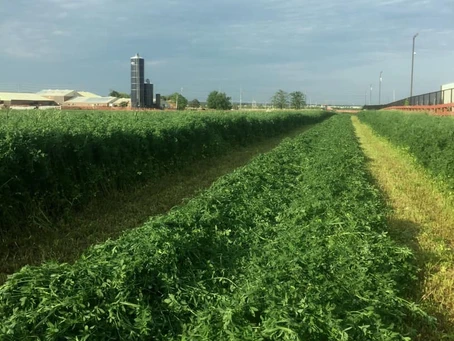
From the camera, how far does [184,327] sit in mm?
3812

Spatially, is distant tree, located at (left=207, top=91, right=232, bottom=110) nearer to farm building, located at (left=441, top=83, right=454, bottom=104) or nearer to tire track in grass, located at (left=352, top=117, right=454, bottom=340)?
farm building, located at (left=441, top=83, right=454, bottom=104)

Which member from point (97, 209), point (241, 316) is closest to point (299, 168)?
point (97, 209)

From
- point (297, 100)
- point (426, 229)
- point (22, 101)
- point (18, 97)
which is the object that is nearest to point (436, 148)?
point (426, 229)

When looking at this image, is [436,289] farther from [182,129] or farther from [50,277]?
[182,129]

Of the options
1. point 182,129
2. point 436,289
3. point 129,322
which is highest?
point 182,129

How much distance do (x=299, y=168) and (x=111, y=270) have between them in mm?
7984

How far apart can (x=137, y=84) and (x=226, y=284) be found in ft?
151

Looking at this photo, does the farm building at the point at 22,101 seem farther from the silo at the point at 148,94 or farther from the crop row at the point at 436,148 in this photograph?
the crop row at the point at 436,148

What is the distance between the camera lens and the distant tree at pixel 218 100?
272 feet

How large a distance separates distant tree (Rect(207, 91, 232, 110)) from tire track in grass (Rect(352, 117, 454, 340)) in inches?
2647

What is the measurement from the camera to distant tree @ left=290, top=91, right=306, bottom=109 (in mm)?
131688

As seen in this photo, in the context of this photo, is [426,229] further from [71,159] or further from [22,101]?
[22,101]

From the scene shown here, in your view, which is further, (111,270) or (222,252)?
(222,252)

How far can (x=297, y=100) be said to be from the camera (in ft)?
438
